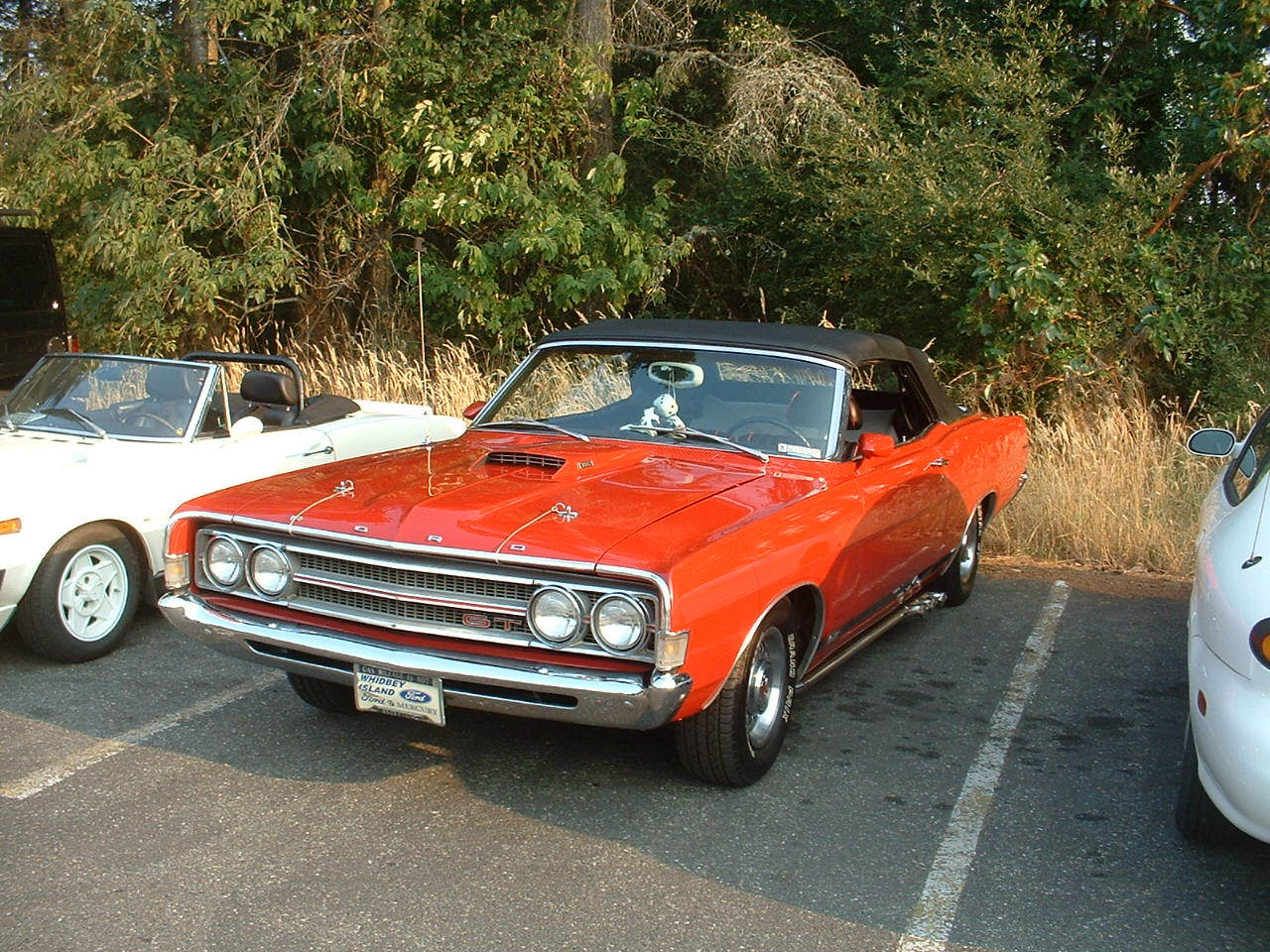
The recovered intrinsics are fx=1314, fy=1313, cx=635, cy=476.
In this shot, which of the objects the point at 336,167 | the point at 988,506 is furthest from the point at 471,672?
the point at 336,167

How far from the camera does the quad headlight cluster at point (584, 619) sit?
4000 millimetres

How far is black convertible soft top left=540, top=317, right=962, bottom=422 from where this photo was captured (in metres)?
5.66

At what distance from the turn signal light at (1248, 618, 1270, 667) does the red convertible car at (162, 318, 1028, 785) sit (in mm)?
1507

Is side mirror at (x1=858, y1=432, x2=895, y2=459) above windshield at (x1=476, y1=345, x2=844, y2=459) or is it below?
below

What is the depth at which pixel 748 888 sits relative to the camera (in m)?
3.83

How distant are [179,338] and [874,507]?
463 inches

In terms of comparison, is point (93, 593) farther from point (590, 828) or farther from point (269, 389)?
point (590, 828)

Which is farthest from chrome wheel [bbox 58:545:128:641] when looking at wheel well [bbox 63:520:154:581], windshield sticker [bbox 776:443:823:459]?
windshield sticker [bbox 776:443:823:459]

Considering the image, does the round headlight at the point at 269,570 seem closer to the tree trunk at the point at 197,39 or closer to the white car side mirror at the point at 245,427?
the white car side mirror at the point at 245,427

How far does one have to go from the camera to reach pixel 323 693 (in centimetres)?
517

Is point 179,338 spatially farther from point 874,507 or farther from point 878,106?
point 874,507

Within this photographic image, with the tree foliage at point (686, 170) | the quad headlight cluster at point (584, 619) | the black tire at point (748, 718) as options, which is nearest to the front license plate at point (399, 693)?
the quad headlight cluster at point (584, 619)

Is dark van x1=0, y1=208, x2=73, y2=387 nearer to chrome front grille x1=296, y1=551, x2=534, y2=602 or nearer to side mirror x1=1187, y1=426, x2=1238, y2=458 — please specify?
chrome front grille x1=296, y1=551, x2=534, y2=602

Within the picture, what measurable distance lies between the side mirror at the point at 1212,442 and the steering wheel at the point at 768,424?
154 centimetres
